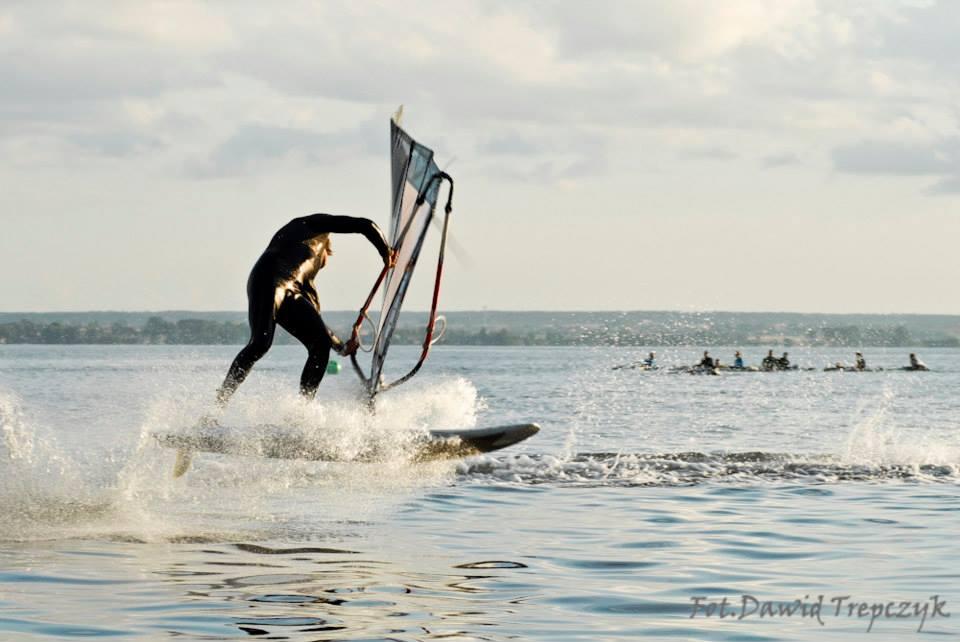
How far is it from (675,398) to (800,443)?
2090cm

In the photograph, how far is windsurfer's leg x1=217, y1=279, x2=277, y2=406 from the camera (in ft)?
40.3

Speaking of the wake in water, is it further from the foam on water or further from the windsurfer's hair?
the windsurfer's hair

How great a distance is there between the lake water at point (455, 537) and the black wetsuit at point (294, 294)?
41cm

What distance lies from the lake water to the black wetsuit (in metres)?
0.41

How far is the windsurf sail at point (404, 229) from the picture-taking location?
1272cm

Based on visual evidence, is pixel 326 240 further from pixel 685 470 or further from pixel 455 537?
pixel 685 470

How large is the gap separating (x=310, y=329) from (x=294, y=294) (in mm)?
364

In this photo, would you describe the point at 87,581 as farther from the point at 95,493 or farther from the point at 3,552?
the point at 95,493

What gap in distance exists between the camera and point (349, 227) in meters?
12.5

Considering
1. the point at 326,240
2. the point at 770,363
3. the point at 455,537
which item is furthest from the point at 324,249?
the point at 770,363

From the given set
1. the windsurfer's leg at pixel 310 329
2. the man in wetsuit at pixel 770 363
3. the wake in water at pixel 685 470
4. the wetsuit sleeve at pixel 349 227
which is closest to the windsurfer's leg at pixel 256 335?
the windsurfer's leg at pixel 310 329

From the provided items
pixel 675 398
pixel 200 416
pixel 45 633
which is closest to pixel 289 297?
pixel 200 416

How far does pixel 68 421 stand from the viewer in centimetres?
2855

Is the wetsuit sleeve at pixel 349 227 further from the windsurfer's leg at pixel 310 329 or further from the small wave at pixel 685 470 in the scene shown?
the small wave at pixel 685 470
